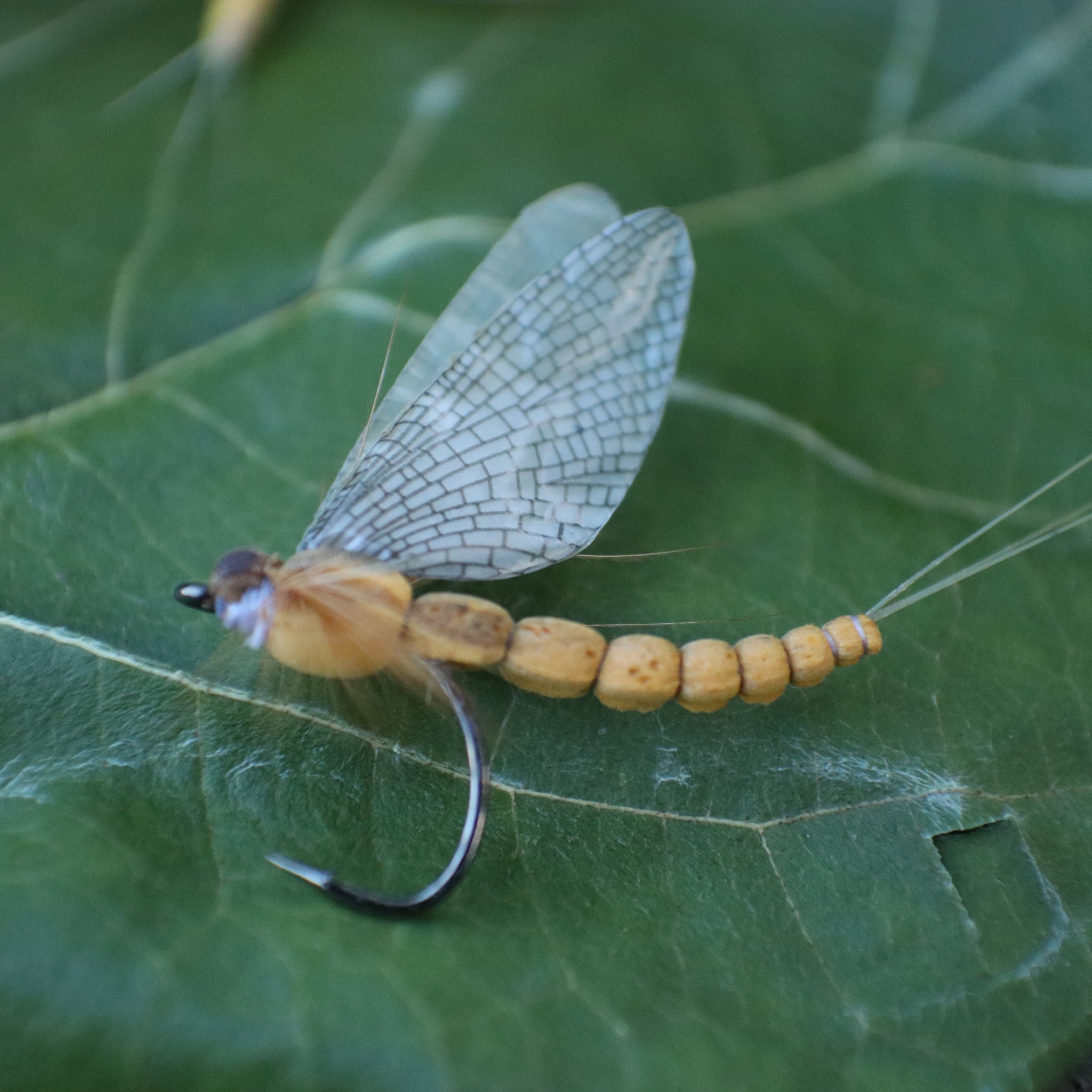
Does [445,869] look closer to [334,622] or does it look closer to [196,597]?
[334,622]

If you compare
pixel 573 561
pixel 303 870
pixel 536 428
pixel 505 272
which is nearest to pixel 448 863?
pixel 303 870

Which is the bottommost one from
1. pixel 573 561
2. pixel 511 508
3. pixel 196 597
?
pixel 573 561

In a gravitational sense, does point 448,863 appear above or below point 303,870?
below

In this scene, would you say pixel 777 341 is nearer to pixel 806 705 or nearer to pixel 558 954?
pixel 806 705

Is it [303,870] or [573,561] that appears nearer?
[303,870]

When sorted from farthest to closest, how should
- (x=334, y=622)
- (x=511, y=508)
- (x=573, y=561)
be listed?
(x=573, y=561) < (x=511, y=508) < (x=334, y=622)

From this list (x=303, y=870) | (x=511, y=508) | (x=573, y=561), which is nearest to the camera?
(x=303, y=870)

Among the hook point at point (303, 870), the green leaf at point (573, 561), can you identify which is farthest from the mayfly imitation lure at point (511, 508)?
the green leaf at point (573, 561)
